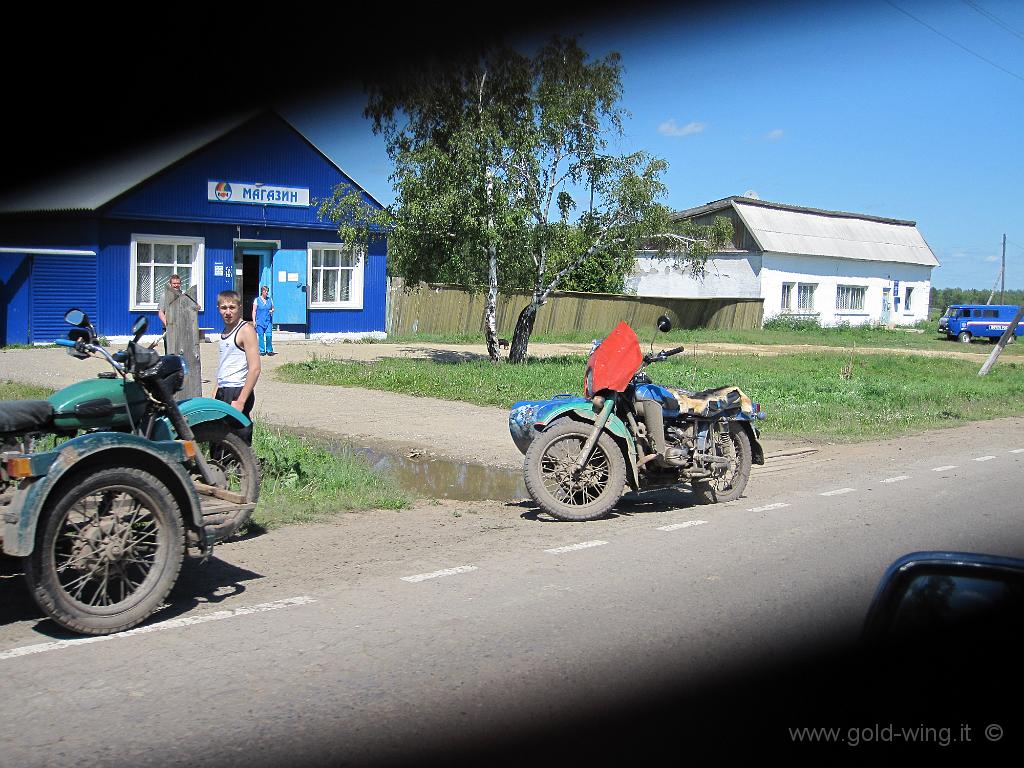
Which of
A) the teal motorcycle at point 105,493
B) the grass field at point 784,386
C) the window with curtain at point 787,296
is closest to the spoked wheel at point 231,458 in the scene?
the teal motorcycle at point 105,493

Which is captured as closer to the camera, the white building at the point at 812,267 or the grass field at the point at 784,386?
the grass field at the point at 784,386

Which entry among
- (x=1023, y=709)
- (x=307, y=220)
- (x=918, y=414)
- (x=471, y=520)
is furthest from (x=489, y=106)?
(x=1023, y=709)

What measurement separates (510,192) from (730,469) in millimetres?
13260

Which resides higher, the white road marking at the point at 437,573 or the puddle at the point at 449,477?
the white road marking at the point at 437,573

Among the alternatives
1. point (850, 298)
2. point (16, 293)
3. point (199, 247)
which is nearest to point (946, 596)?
point (16, 293)

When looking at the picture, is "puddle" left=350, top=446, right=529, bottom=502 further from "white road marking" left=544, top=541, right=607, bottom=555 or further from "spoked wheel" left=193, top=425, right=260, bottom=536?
"spoked wheel" left=193, top=425, right=260, bottom=536

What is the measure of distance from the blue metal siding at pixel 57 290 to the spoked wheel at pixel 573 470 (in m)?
18.4

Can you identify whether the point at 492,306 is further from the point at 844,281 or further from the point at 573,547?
the point at 844,281

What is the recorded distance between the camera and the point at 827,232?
2122 inches

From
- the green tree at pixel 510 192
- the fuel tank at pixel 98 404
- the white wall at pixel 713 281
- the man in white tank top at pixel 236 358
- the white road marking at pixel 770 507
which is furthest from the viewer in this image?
the white wall at pixel 713 281

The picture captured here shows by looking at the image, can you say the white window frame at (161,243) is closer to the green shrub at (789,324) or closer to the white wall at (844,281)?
the green shrub at (789,324)

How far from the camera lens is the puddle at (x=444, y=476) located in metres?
10.4

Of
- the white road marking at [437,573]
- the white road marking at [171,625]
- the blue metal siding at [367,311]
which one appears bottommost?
the white road marking at [171,625]

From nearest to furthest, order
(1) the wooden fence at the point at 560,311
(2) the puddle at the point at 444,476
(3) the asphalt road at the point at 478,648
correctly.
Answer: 1. (3) the asphalt road at the point at 478,648
2. (2) the puddle at the point at 444,476
3. (1) the wooden fence at the point at 560,311
